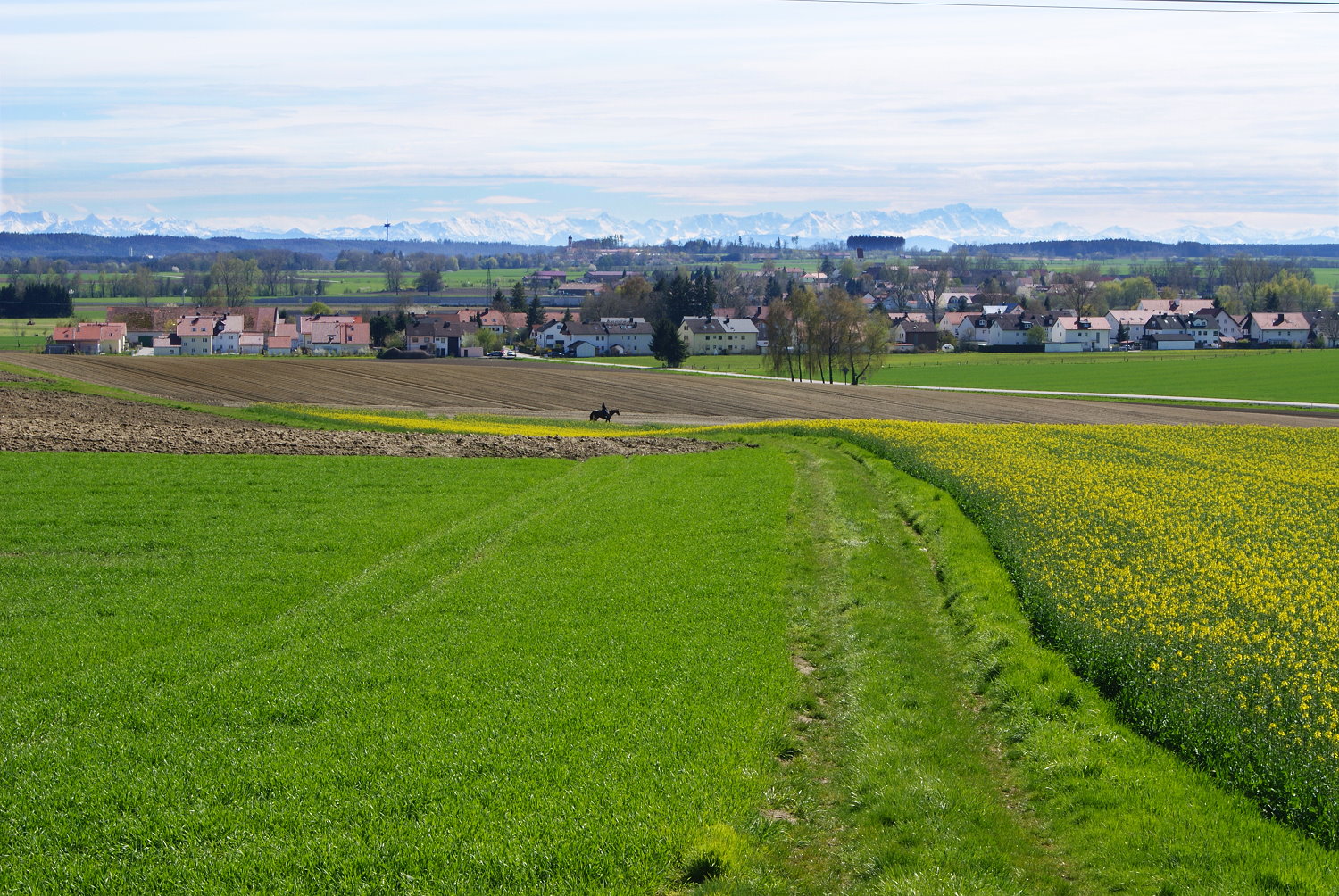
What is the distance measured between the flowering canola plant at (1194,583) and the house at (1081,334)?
156486mm

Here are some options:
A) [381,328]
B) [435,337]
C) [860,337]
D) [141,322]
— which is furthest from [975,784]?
[141,322]

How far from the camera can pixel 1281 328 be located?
185250 mm

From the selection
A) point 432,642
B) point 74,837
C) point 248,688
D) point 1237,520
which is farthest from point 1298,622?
point 74,837

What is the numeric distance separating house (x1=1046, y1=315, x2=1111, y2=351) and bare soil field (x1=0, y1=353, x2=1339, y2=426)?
354 ft

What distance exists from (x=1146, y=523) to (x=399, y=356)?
5068 inches

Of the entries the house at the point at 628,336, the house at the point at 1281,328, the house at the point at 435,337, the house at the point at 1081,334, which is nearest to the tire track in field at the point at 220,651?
the house at the point at 435,337

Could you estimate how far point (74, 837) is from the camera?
377 inches

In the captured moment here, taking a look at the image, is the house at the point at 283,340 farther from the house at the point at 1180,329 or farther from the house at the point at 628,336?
Answer: the house at the point at 1180,329

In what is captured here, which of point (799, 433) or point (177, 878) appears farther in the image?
point (799, 433)

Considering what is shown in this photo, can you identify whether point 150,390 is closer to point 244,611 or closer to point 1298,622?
point 244,611

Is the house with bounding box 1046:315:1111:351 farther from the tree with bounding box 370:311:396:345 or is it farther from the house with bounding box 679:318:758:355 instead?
the tree with bounding box 370:311:396:345

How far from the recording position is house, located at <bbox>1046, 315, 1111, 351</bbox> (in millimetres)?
185000

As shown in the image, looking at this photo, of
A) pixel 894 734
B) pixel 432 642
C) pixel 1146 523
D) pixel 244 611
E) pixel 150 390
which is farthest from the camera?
pixel 150 390

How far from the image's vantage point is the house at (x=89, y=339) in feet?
475
